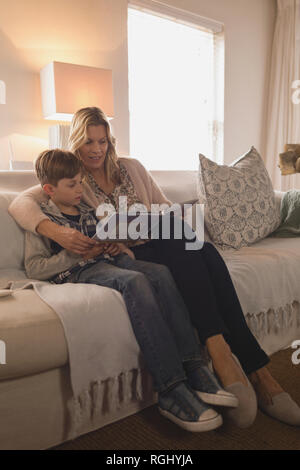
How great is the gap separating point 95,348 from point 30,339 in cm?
17

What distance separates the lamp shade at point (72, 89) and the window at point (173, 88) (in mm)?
838

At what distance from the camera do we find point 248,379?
3.70ft

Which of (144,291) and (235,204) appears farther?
(235,204)

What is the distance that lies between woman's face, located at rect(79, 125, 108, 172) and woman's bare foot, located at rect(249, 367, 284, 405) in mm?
945

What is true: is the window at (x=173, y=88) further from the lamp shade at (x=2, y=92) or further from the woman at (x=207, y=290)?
the woman at (x=207, y=290)

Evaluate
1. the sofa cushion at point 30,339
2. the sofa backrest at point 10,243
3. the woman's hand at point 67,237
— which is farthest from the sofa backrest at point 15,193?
the sofa cushion at point 30,339

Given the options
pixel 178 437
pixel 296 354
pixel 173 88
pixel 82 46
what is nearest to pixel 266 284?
pixel 296 354

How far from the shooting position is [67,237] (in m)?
1.22

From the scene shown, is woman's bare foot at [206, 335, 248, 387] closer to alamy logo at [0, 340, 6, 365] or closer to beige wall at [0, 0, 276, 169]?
alamy logo at [0, 340, 6, 365]

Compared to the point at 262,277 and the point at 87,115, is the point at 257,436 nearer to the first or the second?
the point at 262,277

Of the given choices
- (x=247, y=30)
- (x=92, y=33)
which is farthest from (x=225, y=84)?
(x=92, y=33)

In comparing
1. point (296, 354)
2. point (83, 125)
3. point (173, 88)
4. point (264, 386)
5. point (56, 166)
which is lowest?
point (296, 354)

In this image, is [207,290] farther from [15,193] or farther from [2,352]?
[15,193]

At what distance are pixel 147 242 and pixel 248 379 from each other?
542 millimetres
